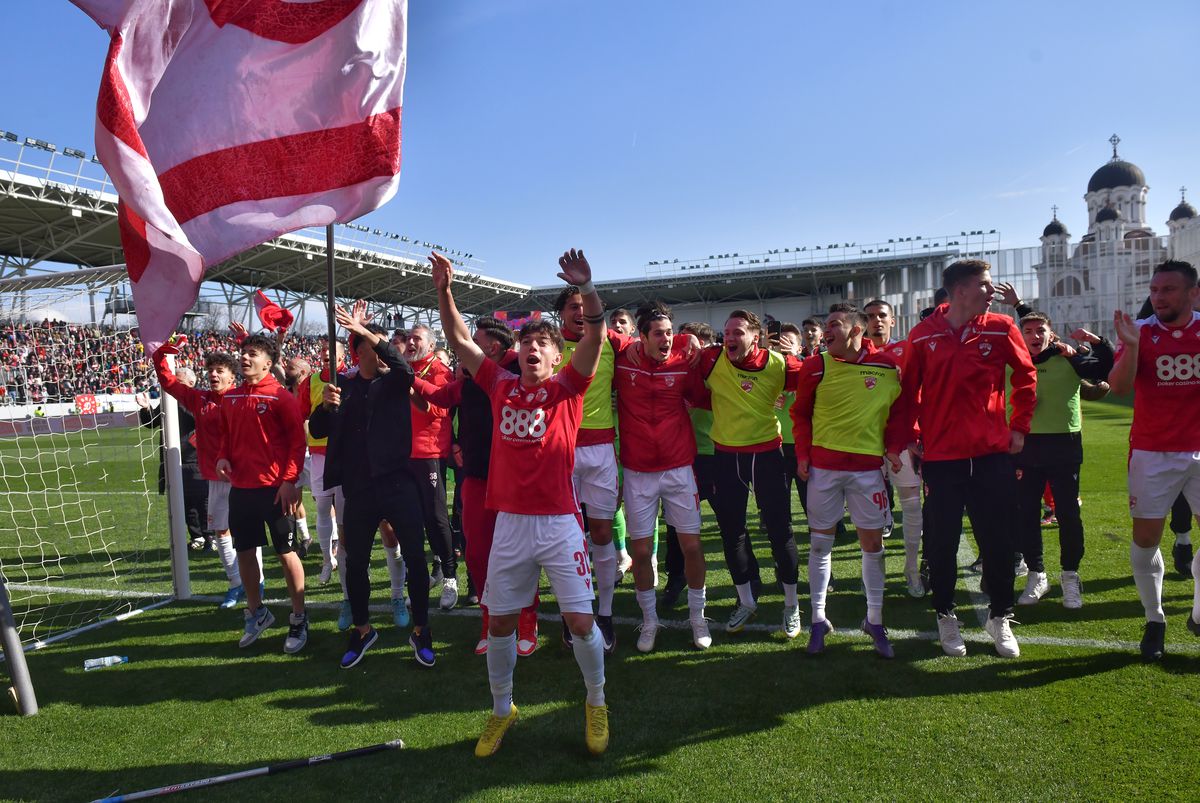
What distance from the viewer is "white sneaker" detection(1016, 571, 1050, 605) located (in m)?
5.27

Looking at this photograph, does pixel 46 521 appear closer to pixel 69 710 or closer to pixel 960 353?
pixel 69 710

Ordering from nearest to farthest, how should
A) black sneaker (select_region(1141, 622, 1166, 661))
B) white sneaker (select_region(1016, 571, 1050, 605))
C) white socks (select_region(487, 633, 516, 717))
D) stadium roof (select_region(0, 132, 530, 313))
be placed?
white socks (select_region(487, 633, 516, 717))
black sneaker (select_region(1141, 622, 1166, 661))
white sneaker (select_region(1016, 571, 1050, 605))
stadium roof (select_region(0, 132, 530, 313))

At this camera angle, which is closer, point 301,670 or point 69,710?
point 69,710

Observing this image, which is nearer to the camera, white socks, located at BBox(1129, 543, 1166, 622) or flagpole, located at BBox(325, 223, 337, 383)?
flagpole, located at BBox(325, 223, 337, 383)

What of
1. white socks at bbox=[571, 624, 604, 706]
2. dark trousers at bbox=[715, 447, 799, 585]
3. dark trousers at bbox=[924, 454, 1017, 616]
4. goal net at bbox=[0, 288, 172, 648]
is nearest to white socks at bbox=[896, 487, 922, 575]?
dark trousers at bbox=[924, 454, 1017, 616]

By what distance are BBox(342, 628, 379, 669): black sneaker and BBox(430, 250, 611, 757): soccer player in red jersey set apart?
149 cm

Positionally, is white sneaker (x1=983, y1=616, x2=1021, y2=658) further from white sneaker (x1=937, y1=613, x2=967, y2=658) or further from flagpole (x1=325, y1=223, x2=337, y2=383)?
flagpole (x1=325, y1=223, x2=337, y2=383)

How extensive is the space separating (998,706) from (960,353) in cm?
200

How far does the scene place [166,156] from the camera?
3516 millimetres

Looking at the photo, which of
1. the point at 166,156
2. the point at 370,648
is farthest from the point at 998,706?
the point at 166,156

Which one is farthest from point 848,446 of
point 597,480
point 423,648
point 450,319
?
point 423,648

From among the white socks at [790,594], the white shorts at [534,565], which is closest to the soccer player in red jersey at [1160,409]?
the white socks at [790,594]

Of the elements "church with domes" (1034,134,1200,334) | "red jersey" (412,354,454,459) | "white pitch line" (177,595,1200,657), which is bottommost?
"white pitch line" (177,595,1200,657)

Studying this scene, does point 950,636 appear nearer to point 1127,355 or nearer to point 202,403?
point 1127,355
